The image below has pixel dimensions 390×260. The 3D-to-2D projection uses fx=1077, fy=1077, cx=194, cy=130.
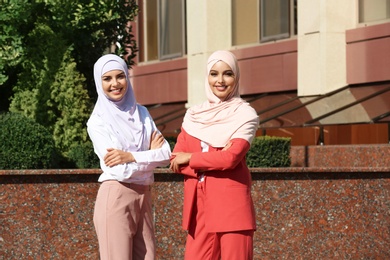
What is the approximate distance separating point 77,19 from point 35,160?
10.2ft

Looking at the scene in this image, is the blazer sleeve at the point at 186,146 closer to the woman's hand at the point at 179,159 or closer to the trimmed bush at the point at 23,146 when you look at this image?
the woman's hand at the point at 179,159

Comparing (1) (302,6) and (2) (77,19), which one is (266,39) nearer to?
A: (1) (302,6)

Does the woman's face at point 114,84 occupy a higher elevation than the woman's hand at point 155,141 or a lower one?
higher

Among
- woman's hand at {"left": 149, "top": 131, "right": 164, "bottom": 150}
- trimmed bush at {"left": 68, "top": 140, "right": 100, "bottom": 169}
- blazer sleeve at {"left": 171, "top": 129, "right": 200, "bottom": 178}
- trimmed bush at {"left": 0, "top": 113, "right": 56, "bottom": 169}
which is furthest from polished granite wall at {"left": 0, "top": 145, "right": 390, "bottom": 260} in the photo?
blazer sleeve at {"left": 171, "top": 129, "right": 200, "bottom": 178}

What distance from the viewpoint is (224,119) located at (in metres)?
6.90

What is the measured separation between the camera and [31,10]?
1457 centimetres

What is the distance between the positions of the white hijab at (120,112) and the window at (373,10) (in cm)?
1237

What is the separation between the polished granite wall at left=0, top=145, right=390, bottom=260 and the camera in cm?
1066

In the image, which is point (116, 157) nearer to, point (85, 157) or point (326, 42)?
point (85, 157)

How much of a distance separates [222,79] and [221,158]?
1.69 ft

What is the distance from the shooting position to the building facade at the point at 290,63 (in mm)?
17828

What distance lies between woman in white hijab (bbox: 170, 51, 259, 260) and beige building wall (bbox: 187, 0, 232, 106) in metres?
16.0

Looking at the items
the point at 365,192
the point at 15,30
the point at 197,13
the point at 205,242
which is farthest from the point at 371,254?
the point at 197,13

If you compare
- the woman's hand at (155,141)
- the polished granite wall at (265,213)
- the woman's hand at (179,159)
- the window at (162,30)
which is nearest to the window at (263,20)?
the window at (162,30)
